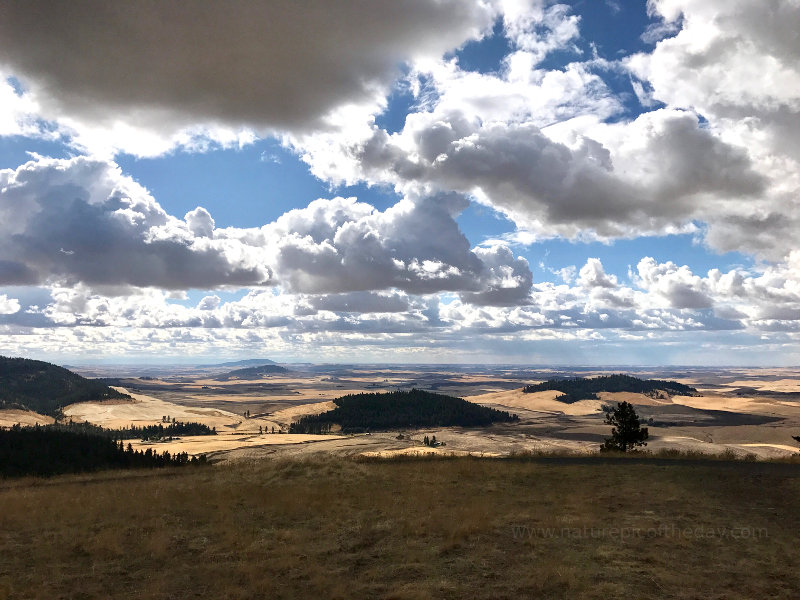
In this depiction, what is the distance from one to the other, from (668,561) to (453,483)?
1460cm

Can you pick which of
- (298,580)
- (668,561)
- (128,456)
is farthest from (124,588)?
(128,456)

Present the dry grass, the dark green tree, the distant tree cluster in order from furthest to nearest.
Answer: the distant tree cluster
the dark green tree
the dry grass

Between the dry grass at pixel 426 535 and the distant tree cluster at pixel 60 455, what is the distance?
6487 centimetres

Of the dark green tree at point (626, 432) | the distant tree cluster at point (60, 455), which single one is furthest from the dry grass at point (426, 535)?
the distant tree cluster at point (60, 455)

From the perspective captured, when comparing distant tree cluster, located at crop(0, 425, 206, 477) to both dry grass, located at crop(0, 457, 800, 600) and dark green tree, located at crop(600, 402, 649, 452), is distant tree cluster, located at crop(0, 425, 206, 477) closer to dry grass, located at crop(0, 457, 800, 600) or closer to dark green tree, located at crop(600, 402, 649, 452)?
dark green tree, located at crop(600, 402, 649, 452)

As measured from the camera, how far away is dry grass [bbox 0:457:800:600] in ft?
53.2

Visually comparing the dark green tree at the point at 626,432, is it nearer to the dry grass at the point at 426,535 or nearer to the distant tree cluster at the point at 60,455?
the dry grass at the point at 426,535

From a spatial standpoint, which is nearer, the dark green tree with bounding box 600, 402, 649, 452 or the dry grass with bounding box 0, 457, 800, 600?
the dry grass with bounding box 0, 457, 800, 600

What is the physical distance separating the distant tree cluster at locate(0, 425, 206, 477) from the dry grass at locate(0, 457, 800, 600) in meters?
64.9

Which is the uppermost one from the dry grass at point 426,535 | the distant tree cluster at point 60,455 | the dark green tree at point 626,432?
the dry grass at point 426,535

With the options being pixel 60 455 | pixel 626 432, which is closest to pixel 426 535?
pixel 626 432

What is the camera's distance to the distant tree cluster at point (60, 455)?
3610 inches

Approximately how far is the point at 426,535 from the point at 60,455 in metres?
106

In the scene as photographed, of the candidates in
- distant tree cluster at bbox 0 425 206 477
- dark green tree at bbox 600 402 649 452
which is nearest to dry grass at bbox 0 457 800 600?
dark green tree at bbox 600 402 649 452
